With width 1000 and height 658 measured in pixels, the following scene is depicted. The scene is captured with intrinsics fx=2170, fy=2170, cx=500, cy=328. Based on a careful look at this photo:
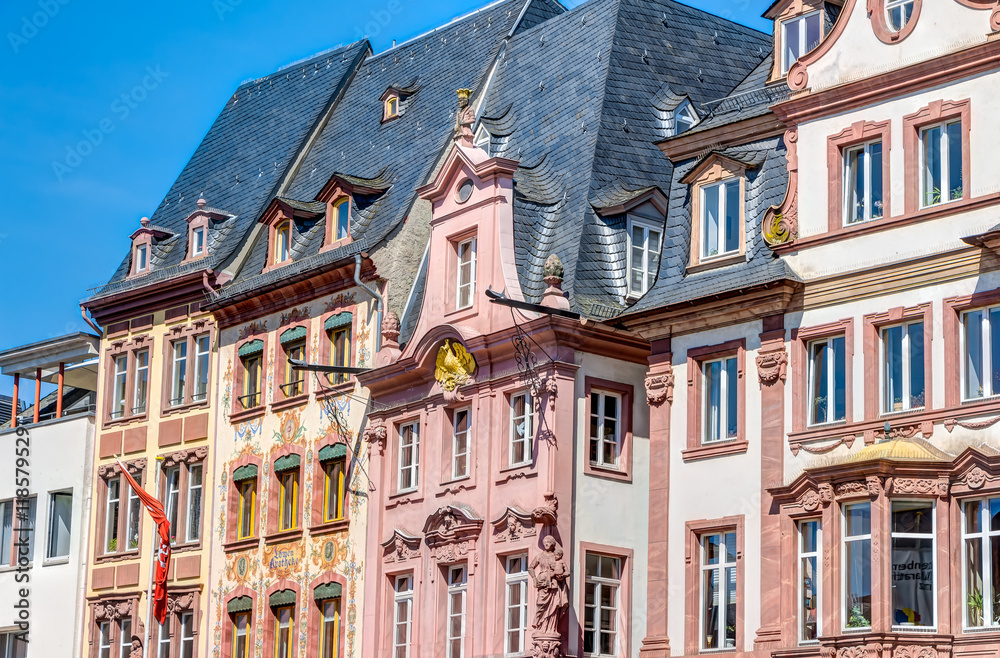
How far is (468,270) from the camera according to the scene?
5244cm

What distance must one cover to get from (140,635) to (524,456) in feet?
56.1

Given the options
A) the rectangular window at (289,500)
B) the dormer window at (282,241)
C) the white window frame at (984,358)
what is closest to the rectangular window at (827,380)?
the white window frame at (984,358)

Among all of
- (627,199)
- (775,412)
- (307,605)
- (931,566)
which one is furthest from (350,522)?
(931,566)

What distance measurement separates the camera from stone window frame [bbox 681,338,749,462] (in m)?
45.0

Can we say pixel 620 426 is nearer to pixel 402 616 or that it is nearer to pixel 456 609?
pixel 456 609

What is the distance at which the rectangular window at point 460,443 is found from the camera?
5128 centimetres

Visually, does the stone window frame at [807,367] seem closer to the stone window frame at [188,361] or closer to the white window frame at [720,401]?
the white window frame at [720,401]

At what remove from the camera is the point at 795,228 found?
4484 centimetres

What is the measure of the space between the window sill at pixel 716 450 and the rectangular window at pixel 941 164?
20.7 feet

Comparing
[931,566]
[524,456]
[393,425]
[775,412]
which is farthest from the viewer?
[393,425]

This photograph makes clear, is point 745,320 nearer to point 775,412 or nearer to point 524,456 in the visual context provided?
point 775,412

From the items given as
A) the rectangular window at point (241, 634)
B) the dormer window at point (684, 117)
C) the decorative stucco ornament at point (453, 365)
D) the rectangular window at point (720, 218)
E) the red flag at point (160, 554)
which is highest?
the dormer window at point (684, 117)

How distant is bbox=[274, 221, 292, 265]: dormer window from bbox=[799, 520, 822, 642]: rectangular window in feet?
73.4

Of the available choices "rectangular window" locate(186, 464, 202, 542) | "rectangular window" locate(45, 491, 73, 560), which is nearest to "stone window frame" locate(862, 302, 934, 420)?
"rectangular window" locate(186, 464, 202, 542)
